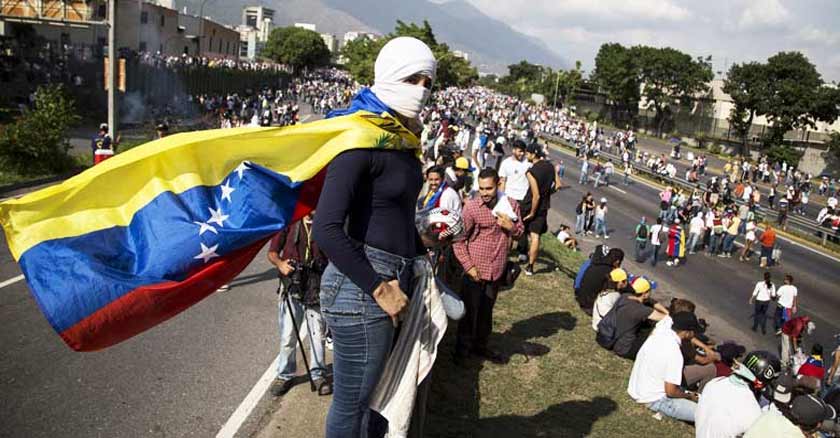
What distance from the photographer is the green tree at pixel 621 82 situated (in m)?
94.2

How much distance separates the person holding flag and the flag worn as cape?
20433 millimetres

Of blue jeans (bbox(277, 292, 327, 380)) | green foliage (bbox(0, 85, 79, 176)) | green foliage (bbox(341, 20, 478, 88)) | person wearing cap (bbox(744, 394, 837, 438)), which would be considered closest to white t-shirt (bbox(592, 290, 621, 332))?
person wearing cap (bbox(744, 394, 837, 438))

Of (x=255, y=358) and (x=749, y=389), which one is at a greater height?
(x=749, y=389)

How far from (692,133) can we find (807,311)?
67264 mm

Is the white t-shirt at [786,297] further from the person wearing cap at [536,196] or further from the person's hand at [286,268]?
the person's hand at [286,268]

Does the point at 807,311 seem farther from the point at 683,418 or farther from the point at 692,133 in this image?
the point at 692,133

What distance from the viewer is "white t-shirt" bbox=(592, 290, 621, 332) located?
8.33 m

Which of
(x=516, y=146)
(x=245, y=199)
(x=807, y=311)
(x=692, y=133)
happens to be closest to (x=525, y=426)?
(x=245, y=199)

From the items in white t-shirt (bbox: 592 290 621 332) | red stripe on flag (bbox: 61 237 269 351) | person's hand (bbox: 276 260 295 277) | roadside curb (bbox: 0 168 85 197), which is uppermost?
red stripe on flag (bbox: 61 237 269 351)

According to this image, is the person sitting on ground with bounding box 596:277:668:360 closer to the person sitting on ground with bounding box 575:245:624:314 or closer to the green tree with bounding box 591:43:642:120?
the person sitting on ground with bounding box 575:245:624:314

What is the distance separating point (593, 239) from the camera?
23359mm

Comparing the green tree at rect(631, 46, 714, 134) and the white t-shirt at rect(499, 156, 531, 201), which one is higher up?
the green tree at rect(631, 46, 714, 134)

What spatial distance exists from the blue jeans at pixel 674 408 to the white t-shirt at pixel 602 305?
186 centimetres

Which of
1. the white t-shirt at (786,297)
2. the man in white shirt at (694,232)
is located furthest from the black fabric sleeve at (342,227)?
the man in white shirt at (694,232)
